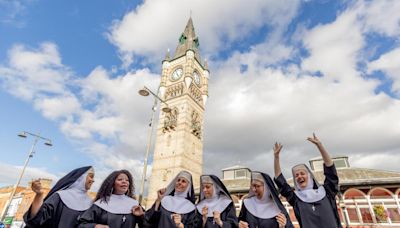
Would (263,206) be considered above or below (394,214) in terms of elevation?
below

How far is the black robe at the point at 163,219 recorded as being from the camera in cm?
352

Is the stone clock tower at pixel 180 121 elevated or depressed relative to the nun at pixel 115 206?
elevated

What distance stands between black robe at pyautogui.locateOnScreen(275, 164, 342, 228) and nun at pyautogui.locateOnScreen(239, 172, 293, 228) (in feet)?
1.28

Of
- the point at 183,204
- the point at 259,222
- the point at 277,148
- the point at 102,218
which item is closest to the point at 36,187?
the point at 102,218

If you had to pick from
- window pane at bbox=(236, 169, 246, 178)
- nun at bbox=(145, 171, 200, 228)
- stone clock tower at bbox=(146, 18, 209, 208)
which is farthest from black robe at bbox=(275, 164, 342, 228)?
stone clock tower at bbox=(146, 18, 209, 208)

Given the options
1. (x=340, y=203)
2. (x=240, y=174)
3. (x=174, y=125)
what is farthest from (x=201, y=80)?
Result: (x=340, y=203)

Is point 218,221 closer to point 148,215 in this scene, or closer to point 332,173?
point 148,215

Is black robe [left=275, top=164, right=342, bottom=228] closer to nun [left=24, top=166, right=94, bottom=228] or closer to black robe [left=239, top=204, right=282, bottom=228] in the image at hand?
black robe [left=239, top=204, right=282, bottom=228]

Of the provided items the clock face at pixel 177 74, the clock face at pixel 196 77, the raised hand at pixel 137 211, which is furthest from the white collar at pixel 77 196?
the clock face at pixel 196 77

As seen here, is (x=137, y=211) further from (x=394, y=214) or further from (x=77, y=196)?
(x=394, y=214)

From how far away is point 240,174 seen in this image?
25688 millimetres

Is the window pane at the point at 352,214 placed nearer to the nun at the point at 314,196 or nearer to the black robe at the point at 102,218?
the nun at the point at 314,196

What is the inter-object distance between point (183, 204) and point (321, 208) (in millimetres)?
2392

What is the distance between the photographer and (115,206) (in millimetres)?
3205
